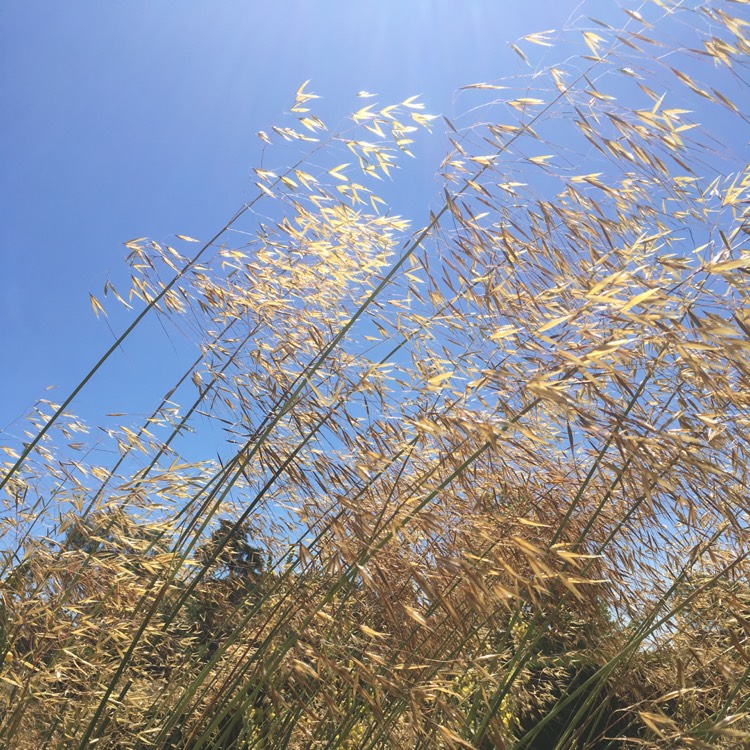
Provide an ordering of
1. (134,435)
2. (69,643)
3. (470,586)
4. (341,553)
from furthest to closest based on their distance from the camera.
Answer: (134,435)
(69,643)
(341,553)
(470,586)

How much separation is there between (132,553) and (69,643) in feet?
1.23

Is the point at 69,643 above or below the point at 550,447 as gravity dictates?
below

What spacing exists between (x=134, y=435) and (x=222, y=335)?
1.78ft

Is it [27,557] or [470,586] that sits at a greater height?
[470,586]

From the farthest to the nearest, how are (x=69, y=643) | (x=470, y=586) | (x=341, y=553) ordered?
(x=69, y=643) < (x=341, y=553) < (x=470, y=586)

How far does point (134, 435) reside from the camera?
2.70m

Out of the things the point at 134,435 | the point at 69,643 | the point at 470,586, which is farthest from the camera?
the point at 134,435

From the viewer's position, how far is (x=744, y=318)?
1.68 metres

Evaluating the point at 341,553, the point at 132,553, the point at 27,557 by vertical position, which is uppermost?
the point at 341,553

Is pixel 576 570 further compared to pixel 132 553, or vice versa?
pixel 132 553

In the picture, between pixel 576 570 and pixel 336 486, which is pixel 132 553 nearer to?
pixel 336 486

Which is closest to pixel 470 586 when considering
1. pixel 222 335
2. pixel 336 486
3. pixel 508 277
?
pixel 336 486

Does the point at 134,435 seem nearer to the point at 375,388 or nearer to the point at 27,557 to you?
the point at 27,557

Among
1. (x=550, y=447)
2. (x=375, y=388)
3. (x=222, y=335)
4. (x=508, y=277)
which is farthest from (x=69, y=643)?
(x=508, y=277)
